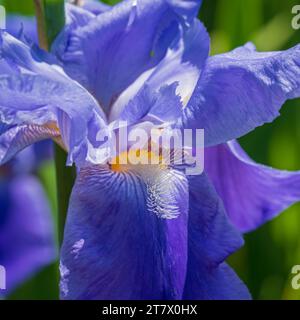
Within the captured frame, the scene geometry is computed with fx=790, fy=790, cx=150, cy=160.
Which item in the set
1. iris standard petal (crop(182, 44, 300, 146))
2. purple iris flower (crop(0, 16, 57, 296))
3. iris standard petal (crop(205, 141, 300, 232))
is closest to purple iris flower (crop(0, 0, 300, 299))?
iris standard petal (crop(182, 44, 300, 146))

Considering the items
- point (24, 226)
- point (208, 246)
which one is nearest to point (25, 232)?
point (24, 226)

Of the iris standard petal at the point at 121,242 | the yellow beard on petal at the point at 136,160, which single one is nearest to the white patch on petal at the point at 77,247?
the iris standard petal at the point at 121,242

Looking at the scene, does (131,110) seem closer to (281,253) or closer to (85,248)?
(85,248)

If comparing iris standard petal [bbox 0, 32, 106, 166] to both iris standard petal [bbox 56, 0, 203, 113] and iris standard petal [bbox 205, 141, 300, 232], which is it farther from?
iris standard petal [bbox 205, 141, 300, 232]

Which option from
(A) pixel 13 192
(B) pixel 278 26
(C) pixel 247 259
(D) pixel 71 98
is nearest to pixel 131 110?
(D) pixel 71 98

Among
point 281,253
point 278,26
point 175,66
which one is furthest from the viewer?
point 278,26
